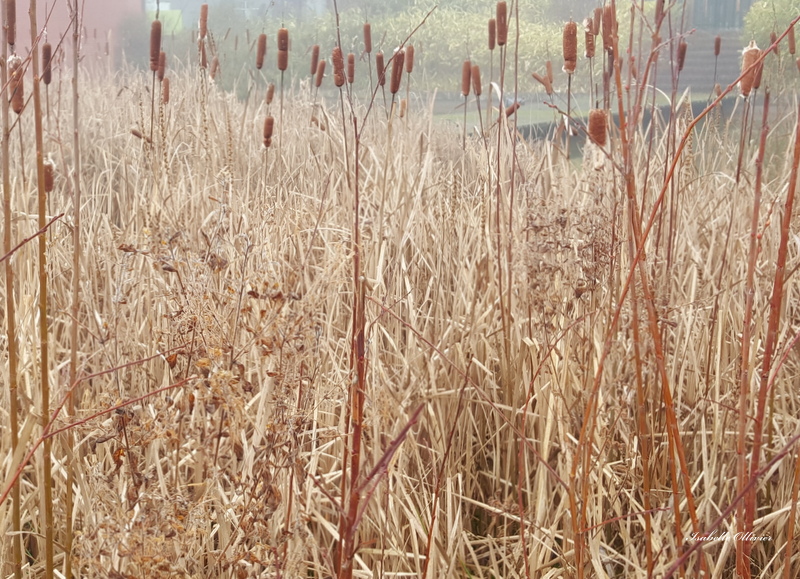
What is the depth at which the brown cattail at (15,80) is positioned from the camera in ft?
3.23

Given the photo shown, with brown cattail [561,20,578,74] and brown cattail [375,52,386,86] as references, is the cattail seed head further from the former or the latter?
brown cattail [561,20,578,74]

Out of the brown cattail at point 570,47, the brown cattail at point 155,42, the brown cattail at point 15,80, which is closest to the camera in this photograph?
the brown cattail at point 15,80

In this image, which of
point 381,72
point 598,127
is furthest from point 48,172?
point 598,127

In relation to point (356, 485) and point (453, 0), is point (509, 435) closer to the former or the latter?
point (356, 485)

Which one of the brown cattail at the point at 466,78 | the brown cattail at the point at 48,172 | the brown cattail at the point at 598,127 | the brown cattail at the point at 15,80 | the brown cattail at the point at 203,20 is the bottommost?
the brown cattail at the point at 48,172

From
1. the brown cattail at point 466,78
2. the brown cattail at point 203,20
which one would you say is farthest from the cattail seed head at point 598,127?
the brown cattail at point 203,20

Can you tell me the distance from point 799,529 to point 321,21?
5.55 metres

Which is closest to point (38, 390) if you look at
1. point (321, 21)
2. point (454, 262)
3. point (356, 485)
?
point (356, 485)

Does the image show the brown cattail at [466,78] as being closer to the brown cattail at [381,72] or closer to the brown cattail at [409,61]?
the brown cattail at [409,61]

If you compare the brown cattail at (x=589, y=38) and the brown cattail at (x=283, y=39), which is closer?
the brown cattail at (x=589, y=38)

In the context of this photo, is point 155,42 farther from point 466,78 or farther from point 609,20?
point 609,20

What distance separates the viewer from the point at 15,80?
1029mm

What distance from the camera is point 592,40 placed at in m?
1.70

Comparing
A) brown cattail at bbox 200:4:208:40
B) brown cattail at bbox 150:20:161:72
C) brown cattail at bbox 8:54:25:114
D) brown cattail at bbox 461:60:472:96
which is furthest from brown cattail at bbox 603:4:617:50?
brown cattail at bbox 200:4:208:40
